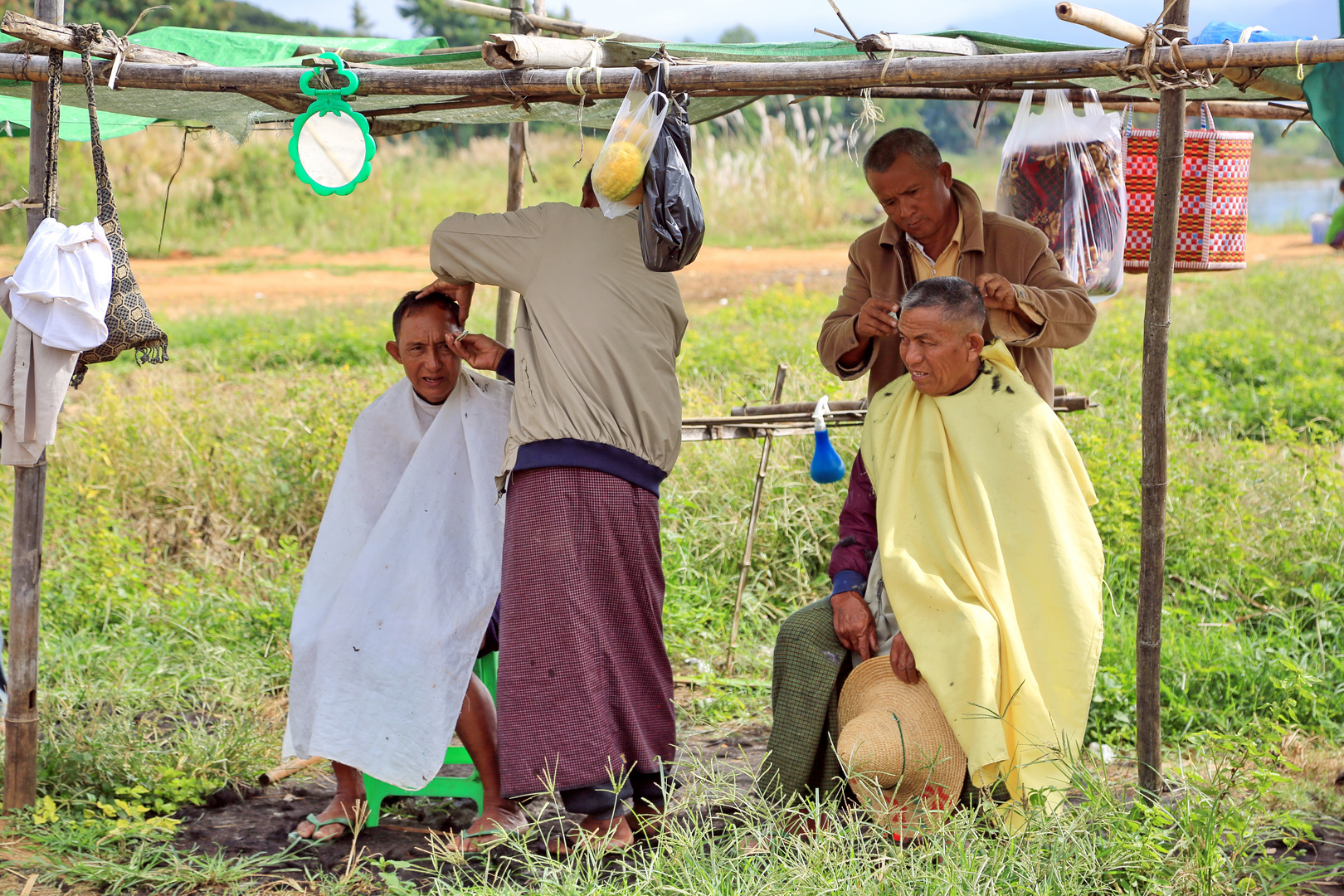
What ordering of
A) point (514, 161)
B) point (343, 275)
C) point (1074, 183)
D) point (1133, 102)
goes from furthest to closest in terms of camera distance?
point (343, 275) → point (514, 161) → point (1133, 102) → point (1074, 183)

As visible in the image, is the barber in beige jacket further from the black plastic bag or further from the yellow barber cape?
the yellow barber cape

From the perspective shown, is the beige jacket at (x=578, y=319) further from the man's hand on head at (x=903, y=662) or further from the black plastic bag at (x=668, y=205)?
the man's hand on head at (x=903, y=662)

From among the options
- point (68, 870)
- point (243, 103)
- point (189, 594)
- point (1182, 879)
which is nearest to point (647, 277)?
point (243, 103)

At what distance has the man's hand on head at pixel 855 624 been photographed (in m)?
3.10

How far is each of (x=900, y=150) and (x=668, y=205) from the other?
0.76 metres

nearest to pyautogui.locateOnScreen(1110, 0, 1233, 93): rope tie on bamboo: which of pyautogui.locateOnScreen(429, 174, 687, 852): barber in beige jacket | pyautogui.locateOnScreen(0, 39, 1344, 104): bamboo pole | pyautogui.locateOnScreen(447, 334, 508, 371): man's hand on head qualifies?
pyautogui.locateOnScreen(0, 39, 1344, 104): bamboo pole

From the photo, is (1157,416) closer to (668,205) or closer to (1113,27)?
(1113,27)

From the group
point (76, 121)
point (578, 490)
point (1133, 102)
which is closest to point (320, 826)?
point (578, 490)

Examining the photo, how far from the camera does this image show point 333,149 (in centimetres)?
325

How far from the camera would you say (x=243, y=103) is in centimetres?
371

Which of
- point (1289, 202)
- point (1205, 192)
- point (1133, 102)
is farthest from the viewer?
point (1289, 202)

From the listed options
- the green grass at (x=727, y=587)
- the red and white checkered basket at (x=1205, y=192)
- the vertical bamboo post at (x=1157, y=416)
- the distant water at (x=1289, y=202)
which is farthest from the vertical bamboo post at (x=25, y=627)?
the distant water at (x=1289, y=202)

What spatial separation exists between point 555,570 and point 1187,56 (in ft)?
6.39

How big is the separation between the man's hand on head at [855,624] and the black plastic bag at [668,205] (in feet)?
3.25
